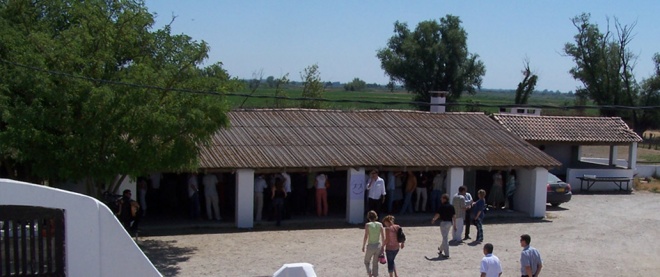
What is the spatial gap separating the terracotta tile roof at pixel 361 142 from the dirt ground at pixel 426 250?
5.60ft

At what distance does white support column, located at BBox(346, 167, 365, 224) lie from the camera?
20.1 m

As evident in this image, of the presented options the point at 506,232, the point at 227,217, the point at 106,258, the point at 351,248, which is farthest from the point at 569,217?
the point at 106,258

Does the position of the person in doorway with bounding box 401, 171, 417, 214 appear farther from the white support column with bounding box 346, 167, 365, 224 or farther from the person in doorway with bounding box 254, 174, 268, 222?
the person in doorway with bounding box 254, 174, 268, 222

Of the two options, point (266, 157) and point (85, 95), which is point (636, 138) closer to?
point (266, 157)

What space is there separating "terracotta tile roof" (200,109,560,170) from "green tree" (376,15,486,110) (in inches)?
1382

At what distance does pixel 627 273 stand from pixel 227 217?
10.0 m

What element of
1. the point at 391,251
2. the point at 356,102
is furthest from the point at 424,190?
the point at 391,251

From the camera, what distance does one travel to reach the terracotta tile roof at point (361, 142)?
64.8ft

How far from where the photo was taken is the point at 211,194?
19.8m

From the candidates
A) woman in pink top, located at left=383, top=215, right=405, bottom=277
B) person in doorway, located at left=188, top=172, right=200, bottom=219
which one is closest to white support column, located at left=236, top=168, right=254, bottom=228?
person in doorway, located at left=188, top=172, right=200, bottom=219

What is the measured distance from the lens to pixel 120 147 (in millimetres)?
14242

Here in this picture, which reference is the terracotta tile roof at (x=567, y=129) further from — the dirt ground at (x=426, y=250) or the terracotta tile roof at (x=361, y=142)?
the dirt ground at (x=426, y=250)

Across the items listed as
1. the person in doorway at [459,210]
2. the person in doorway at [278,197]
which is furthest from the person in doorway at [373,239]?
the person in doorway at [278,197]

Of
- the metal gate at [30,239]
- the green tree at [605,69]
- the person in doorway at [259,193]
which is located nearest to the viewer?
the metal gate at [30,239]
